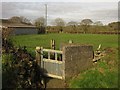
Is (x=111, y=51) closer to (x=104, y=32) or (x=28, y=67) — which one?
(x=28, y=67)

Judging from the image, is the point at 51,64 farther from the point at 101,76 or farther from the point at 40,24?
the point at 40,24

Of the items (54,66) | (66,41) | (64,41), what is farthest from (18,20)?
(54,66)

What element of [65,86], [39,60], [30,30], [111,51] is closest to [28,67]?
[39,60]

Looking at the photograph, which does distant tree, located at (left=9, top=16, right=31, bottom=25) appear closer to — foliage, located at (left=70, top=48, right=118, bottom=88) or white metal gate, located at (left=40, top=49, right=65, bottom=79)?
white metal gate, located at (left=40, top=49, right=65, bottom=79)

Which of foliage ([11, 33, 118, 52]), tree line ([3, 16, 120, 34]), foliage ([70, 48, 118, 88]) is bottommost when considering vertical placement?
foliage ([70, 48, 118, 88])

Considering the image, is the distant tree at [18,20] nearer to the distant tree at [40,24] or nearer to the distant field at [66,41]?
the distant tree at [40,24]

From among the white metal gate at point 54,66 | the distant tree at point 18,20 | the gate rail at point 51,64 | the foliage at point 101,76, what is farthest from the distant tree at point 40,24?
the foliage at point 101,76

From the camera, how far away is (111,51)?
13.6 m

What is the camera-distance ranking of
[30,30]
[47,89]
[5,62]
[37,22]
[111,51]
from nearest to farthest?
[5,62]
[47,89]
[111,51]
[30,30]
[37,22]

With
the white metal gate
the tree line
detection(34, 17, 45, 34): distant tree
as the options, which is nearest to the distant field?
the white metal gate

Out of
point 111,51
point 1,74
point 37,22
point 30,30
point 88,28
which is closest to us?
point 1,74

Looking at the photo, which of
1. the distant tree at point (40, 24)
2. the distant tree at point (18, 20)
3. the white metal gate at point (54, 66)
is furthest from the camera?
the distant tree at point (18, 20)

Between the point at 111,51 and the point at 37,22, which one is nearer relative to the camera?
the point at 111,51

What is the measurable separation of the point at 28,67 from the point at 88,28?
47.8 meters
